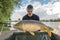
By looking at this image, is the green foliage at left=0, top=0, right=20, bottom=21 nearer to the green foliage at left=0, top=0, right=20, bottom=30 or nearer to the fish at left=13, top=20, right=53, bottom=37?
the green foliage at left=0, top=0, right=20, bottom=30

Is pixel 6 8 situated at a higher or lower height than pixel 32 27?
higher

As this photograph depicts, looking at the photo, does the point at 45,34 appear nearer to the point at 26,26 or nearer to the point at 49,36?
the point at 49,36

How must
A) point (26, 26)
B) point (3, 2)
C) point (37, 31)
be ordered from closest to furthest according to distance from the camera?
point (26, 26) < point (37, 31) < point (3, 2)

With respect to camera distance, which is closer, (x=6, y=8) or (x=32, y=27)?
(x=32, y=27)

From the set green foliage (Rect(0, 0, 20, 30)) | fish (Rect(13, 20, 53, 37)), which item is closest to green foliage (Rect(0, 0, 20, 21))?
green foliage (Rect(0, 0, 20, 30))

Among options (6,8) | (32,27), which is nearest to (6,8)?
(6,8)

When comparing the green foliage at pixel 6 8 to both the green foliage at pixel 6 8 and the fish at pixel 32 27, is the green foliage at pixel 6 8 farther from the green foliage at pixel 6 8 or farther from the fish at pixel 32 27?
the fish at pixel 32 27

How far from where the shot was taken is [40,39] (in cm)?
420

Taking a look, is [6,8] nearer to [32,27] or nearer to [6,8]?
[6,8]

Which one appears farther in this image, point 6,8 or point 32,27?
point 6,8

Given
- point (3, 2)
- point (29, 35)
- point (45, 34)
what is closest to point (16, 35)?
point (29, 35)

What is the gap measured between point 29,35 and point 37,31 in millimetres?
161

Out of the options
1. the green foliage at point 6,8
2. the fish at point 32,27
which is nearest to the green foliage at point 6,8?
the green foliage at point 6,8

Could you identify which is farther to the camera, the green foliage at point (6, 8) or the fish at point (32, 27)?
the green foliage at point (6, 8)
